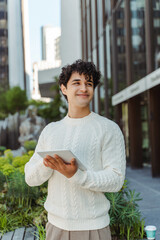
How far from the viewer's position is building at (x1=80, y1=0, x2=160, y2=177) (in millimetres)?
9820

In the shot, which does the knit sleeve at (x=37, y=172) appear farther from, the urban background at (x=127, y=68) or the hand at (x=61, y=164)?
the urban background at (x=127, y=68)

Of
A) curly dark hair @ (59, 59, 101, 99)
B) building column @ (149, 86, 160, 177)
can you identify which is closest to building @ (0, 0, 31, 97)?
building column @ (149, 86, 160, 177)

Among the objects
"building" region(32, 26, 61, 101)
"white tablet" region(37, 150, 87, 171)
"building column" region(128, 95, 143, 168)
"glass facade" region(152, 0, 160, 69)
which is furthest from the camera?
"building" region(32, 26, 61, 101)

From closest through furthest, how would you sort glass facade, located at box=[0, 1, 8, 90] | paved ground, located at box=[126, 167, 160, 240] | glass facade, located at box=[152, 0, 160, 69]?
paved ground, located at box=[126, 167, 160, 240] → glass facade, located at box=[152, 0, 160, 69] → glass facade, located at box=[0, 1, 8, 90]

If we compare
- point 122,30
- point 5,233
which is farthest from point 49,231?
point 122,30

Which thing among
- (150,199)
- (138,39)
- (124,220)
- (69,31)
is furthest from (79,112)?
(69,31)

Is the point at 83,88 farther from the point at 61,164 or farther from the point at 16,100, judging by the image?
the point at 16,100

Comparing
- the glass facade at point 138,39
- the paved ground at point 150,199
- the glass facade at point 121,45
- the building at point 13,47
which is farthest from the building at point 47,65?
the paved ground at point 150,199

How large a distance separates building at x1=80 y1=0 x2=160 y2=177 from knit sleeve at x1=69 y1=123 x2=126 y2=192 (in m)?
7.39

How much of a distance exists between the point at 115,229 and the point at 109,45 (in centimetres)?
1289

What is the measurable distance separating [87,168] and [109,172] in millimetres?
119

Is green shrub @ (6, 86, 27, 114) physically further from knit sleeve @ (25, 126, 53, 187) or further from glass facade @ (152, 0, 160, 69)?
knit sleeve @ (25, 126, 53, 187)

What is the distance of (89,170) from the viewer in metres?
1.74

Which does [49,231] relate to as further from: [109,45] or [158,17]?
[109,45]
